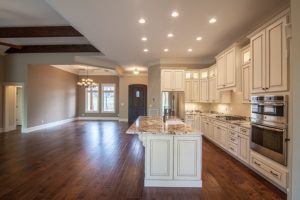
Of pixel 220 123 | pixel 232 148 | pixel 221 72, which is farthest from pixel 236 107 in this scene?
pixel 232 148

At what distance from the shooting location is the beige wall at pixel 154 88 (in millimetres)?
8359

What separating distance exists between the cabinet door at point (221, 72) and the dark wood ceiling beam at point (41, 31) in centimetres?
426

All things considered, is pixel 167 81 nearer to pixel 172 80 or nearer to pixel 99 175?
pixel 172 80

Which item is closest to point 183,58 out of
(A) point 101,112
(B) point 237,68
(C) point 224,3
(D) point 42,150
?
(B) point 237,68

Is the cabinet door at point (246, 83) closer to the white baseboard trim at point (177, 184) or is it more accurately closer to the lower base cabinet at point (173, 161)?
the lower base cabinet at point (173, 161)

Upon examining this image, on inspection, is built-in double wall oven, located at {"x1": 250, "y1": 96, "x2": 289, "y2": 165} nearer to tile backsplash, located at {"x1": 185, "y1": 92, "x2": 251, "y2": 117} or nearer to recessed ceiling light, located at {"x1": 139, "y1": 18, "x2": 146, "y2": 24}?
tile backsplash, located at {"x1": 185, "y1": 92, "x2": 251, "y2": 117}

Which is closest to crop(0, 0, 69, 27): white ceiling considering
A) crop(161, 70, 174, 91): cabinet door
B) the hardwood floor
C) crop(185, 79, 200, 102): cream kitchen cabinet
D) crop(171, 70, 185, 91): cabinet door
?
the hardwood floor

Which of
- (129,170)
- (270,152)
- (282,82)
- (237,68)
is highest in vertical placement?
(237,68)

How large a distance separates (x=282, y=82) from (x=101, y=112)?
463 inches

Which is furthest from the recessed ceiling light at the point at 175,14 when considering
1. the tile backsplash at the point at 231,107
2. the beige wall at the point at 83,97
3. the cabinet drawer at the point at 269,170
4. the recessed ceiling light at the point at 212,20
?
the beige wall at the point at 83,97

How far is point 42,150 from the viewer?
555 centimetres

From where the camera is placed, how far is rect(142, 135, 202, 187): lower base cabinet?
3.26 metres

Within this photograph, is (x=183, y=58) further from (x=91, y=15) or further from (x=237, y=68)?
(x=91, y=15)

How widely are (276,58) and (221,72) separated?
2731 millimetres
